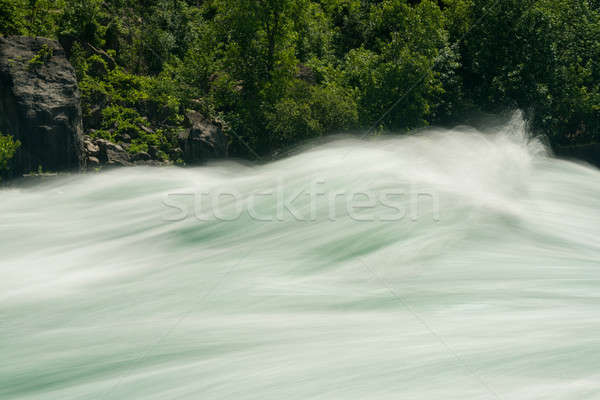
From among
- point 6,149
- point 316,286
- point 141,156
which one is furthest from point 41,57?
point 316,286

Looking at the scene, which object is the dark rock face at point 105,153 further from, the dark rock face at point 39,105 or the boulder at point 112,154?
the dark rock face at point 39,105

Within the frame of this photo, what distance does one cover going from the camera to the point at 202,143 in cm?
2114

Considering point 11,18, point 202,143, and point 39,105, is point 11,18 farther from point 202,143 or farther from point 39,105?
point 202,143

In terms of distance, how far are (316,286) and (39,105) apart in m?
13.7

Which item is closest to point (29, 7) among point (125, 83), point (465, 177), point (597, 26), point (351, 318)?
point (125, 83)

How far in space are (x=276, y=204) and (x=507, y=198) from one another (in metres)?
4.27

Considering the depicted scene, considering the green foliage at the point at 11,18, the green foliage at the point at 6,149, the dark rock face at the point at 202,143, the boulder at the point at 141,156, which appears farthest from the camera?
the dark rock face at the point at 202,143

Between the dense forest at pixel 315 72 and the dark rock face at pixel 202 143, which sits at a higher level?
the dense forest at pixel 315 72

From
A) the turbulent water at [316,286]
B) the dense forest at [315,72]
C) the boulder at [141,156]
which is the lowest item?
the turbulent water at [316,286]

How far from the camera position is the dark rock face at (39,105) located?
17250 millimetres

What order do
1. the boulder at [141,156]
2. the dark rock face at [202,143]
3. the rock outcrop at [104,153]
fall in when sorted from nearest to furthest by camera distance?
the rock outcrop at [104,153]
the boulder at [141,156]
the dark rock face at [202,143]

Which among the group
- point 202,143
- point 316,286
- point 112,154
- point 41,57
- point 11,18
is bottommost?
point 316,286

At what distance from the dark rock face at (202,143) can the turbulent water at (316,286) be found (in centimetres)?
808

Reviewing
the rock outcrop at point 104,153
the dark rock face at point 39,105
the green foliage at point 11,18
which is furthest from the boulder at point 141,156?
the green foliage at point 11,18
